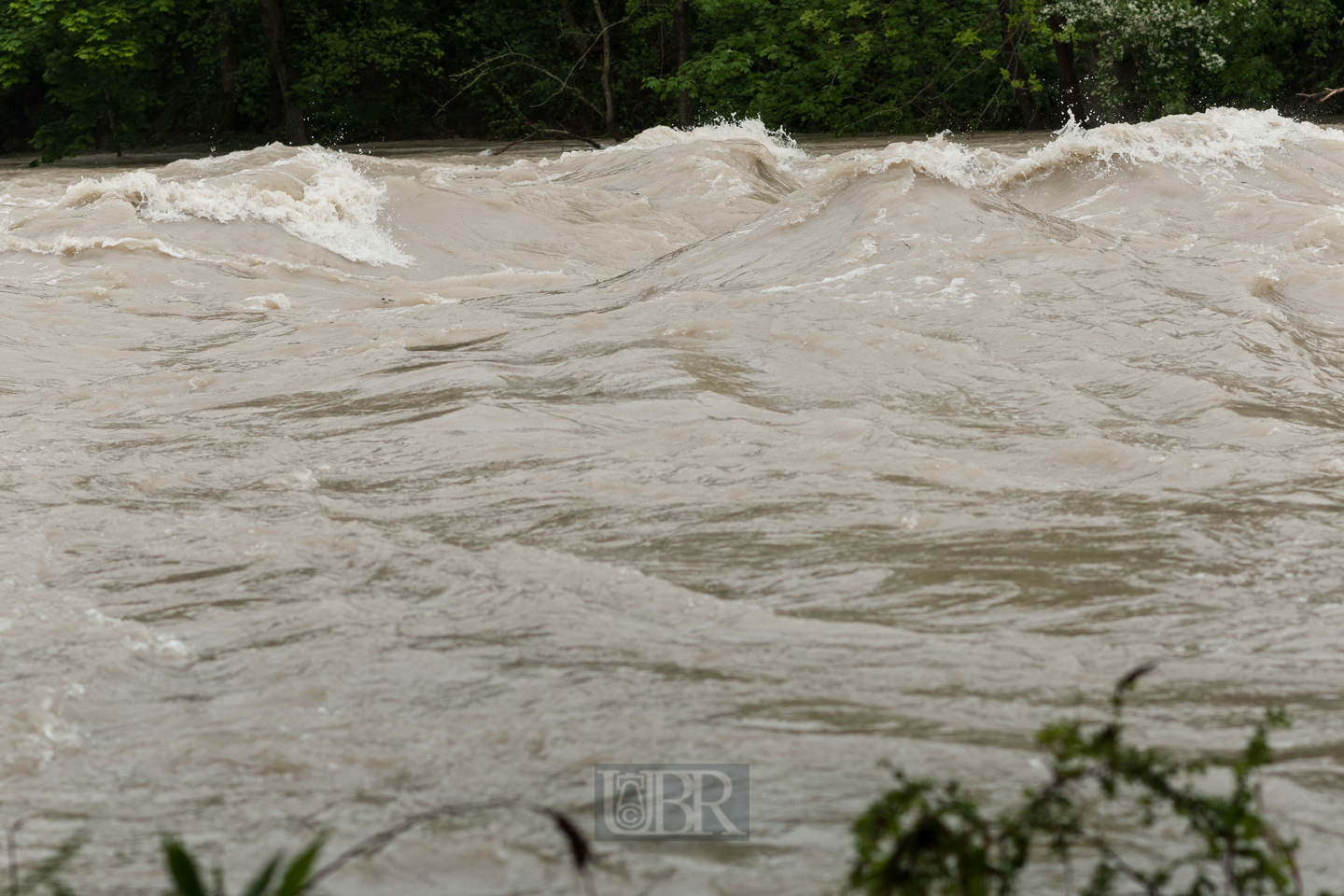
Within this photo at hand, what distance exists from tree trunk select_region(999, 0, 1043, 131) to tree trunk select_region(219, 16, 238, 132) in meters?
14.1

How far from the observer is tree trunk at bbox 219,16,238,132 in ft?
81.3

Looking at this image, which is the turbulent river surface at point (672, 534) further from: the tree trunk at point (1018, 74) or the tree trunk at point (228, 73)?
the tree trunk at point (228, 73)

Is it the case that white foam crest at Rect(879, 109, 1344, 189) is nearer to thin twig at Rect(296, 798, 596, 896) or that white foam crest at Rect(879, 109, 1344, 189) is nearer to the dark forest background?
the dark forest background

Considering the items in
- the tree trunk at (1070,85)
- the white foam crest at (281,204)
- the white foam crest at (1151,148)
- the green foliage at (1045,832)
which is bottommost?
the green foliage at (1045,832)

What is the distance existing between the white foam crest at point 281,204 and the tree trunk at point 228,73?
13846 millimetres

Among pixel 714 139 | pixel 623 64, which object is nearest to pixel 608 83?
pixel 623 64

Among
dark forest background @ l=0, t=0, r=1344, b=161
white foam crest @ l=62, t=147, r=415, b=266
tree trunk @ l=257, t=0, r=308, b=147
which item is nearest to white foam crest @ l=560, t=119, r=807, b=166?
dark forest background @ l=0, t=0, r=1344, b=161

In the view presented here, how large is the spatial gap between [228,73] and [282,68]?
234cm

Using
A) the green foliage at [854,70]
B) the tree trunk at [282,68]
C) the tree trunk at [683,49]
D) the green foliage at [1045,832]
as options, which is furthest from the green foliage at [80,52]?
the green foliage at [1045,832]

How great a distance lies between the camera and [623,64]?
2534 cm

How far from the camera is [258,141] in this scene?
25062 millimetres

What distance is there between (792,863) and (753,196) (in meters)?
11.8

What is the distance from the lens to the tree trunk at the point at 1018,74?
2049 cm

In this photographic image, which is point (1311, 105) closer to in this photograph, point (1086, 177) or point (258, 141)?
point (1086, 177)
